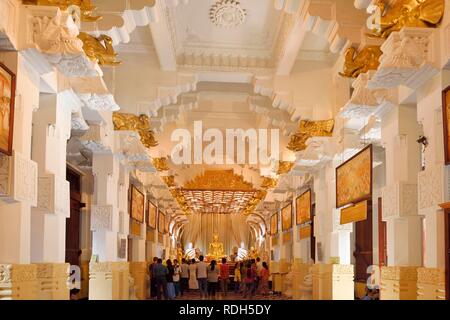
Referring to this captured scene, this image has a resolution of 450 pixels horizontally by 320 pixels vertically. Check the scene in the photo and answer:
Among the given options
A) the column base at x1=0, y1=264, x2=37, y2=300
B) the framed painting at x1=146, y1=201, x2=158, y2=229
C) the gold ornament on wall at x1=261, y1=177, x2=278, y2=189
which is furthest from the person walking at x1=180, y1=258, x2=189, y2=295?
the column base at x1=0, y1=264, x2=37, y2=300

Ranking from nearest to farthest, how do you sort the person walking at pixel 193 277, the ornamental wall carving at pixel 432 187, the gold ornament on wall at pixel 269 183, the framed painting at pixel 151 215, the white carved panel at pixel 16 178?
the white carved panel at pixel 16 178
the ornamental wall carving at pixel 432 187
the person walking at pixel 193 277
the framed painting at pixel 151 215
the gold ornament on wall at pixel 269 183

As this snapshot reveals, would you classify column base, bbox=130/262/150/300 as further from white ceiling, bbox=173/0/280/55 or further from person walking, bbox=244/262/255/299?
white ceiling, bbox=173/0/280/55

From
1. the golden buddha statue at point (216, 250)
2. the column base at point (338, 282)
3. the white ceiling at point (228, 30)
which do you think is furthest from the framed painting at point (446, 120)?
the golden buddha statue at point (216, 250)

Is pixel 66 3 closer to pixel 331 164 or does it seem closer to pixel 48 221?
pixel 48 221

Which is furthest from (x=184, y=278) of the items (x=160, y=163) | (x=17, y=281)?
(x=17, y=281)

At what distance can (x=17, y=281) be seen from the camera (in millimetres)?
6348

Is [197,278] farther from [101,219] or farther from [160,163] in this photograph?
[101,219]

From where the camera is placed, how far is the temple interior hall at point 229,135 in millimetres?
6598

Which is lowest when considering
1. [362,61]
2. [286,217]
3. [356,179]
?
[286,217]

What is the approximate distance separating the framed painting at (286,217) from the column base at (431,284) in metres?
13.1

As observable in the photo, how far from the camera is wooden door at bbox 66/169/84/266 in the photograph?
1612 cm

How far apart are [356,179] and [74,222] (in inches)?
370

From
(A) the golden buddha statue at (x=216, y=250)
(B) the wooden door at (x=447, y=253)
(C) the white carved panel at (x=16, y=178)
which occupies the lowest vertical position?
(A) the golden buddha statue at (x=216, y=250)

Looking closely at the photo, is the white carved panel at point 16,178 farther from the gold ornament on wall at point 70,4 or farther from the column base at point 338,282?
the column base at point 338,282
